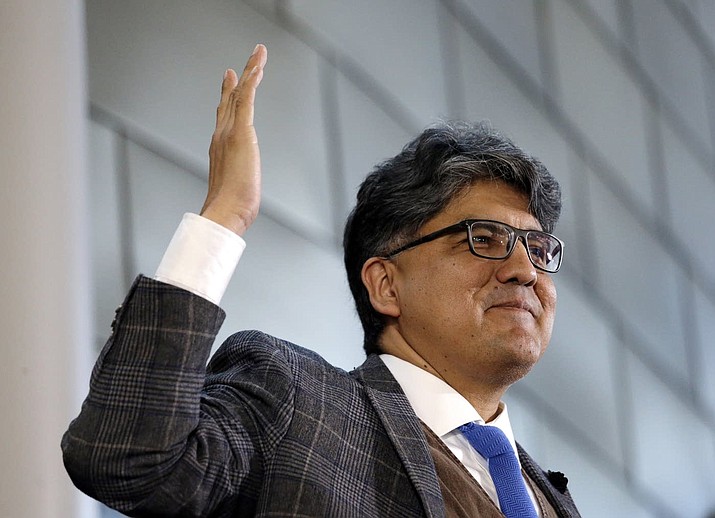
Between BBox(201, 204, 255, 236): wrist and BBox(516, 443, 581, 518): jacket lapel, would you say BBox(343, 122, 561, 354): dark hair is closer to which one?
BBox(516, 443, 581, 518): jacket lapel

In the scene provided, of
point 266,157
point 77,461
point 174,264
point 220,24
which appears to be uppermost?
point 220,24

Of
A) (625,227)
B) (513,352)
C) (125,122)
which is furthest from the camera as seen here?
(625,227)

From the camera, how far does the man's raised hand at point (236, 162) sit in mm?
1424

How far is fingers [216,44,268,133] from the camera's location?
4.99 ft

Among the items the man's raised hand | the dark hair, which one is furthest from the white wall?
the man's raised hand

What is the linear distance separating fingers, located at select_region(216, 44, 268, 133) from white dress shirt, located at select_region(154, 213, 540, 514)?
0.62 feet

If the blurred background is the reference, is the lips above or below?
below

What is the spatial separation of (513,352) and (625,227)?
2975mm

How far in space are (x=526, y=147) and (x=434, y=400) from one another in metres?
2.44

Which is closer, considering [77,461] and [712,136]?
[77,461]

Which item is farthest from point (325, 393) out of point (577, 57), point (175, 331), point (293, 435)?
point (577, 57)

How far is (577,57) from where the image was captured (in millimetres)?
4449

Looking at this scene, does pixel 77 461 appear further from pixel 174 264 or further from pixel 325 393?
pixel 325 393

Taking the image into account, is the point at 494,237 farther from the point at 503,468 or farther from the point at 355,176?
the point at 355,176
